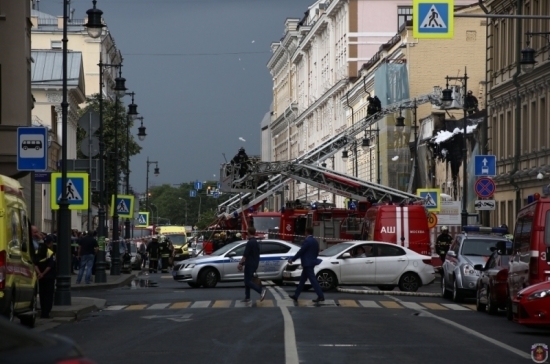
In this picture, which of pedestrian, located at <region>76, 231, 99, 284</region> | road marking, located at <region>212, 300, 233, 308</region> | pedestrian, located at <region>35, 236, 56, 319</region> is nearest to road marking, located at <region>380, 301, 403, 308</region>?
road marking, located at <region>212, 300, 233, 308</region>

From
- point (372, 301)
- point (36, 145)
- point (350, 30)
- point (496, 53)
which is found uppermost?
point (350, 30)

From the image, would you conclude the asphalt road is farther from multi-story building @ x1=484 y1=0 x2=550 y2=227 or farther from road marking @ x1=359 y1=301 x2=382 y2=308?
multi-story building @ x1=484 y1=0 x2=550 y2=227

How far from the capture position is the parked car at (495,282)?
25.5m

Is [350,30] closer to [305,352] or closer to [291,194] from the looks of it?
[291,194]

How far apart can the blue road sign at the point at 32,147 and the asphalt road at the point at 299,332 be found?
121 inches

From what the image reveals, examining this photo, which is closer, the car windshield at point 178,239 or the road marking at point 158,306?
the road marking at point 158,306

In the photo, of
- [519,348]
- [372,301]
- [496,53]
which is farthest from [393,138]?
[519,348]

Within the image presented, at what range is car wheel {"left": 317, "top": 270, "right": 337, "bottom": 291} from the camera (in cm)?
3531

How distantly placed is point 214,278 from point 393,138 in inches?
1766

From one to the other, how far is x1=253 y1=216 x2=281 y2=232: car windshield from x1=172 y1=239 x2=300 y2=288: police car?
21.3 meters

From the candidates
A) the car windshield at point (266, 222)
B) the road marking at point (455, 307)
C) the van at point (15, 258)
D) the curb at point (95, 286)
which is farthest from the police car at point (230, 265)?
the car windshield at point (266, 222)

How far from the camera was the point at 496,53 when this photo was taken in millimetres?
59312

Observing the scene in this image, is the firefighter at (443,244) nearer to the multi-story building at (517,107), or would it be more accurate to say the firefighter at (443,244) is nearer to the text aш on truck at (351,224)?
the text aш on truck at (351,224)

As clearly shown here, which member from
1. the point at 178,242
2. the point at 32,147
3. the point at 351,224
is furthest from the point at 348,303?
the point at 178,242
